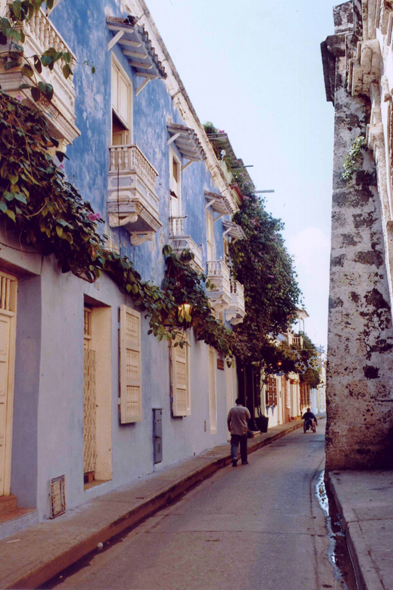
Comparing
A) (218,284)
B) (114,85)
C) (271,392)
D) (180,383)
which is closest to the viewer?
(114,85)

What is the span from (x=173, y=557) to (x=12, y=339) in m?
2.99

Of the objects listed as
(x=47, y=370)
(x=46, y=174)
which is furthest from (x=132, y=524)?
(x=46, y=174)

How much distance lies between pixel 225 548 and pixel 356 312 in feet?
19.9

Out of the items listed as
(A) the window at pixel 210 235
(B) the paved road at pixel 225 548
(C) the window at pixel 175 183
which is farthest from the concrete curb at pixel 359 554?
(A) the window at pixel 210 235

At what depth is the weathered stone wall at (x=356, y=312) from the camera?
1036 cm

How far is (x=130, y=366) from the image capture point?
Result: 1010cm

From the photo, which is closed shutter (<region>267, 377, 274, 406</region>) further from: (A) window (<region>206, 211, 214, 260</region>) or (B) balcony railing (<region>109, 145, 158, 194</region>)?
(B) balcony railing (<region>109, 145, 158, 194</region>)

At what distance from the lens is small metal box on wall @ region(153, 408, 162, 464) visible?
11383mm

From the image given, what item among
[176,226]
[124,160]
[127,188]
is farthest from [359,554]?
[176,226]

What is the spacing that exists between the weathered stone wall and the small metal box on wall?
10.5ft

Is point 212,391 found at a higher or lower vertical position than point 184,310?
lower

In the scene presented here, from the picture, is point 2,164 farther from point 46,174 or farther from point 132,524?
point 132,524

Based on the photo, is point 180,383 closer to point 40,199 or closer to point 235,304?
point 235,304

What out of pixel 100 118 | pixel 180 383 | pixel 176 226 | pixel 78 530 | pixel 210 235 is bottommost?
pixel 78 530
